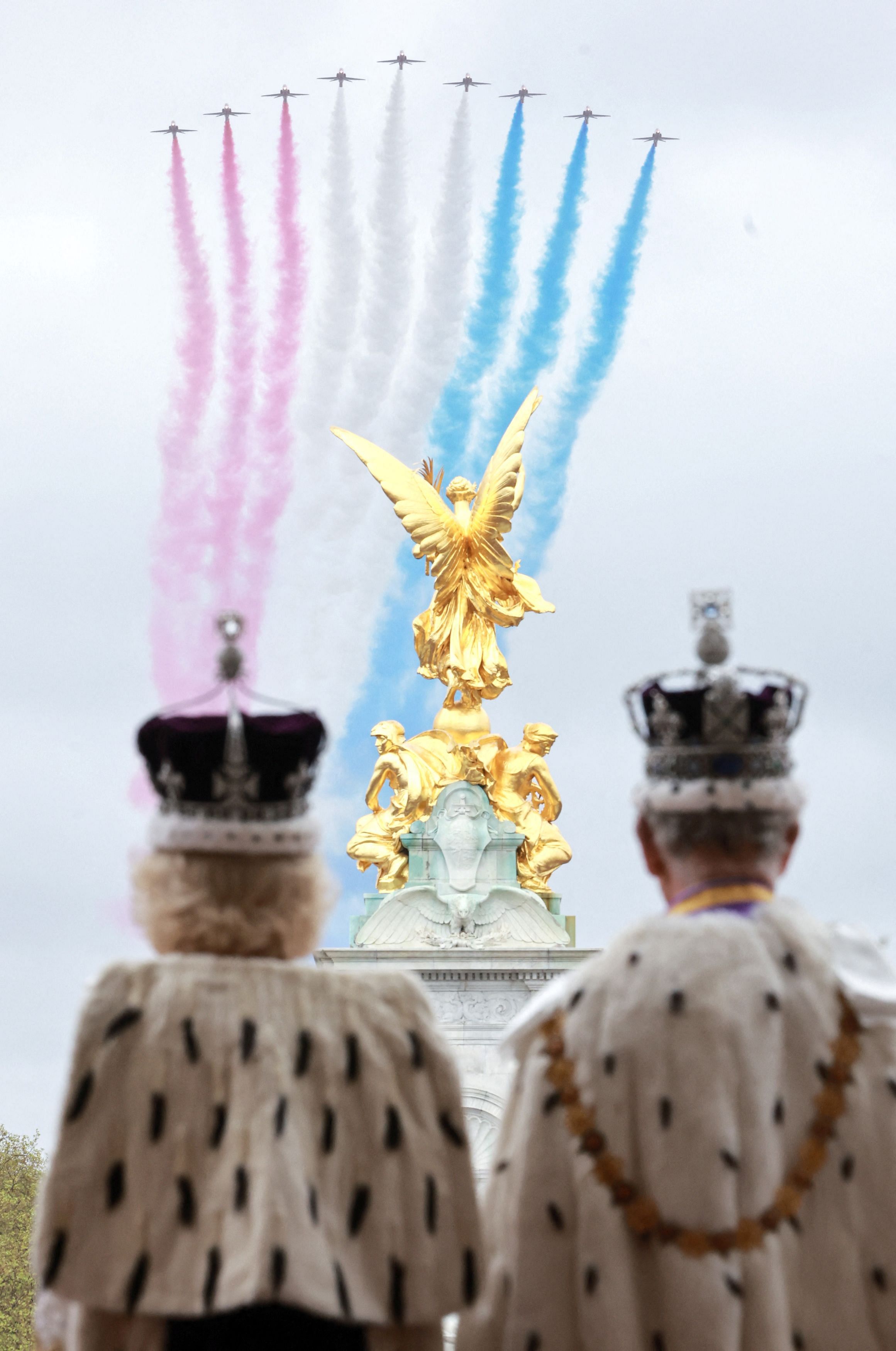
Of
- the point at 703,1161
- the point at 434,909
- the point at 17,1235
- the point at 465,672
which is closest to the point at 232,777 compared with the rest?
the point at 703,1161

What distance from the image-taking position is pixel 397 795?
26.0 m

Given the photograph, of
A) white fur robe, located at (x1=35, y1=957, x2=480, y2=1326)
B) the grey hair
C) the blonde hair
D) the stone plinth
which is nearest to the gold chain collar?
white fur robe, located at (x1=35, y1=957, x2=480, y2=1326)

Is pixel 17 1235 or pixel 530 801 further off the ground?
pixel 530 801

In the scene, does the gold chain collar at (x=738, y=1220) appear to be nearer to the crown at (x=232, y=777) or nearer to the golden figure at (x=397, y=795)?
the crown at (x=232, y=777)

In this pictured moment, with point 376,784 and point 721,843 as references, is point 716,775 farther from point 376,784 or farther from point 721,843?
point 376,784

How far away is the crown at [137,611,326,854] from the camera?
6.19 meters

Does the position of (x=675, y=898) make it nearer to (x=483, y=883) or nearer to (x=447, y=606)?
(x=483, y=883)

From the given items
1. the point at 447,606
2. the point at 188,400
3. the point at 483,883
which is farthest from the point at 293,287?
the point at 483,883

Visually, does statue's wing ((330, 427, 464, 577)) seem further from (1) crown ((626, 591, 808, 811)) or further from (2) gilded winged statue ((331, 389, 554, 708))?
(1) crown ((626, 591, 808, 811))

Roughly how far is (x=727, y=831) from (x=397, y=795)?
1965 centimetres

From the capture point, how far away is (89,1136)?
5949 mm

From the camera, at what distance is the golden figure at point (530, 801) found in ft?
84.7

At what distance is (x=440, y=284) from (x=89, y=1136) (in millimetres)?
25846

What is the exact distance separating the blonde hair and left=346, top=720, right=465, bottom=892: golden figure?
19347 mm
